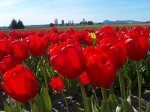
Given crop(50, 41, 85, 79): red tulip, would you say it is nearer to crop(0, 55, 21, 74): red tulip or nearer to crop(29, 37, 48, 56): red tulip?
crop(0, 55, 21, 74): red tulip

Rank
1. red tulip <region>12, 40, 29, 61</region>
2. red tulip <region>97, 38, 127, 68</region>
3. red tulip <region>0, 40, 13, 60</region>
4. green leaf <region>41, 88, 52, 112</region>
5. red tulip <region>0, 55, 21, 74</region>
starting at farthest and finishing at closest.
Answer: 1. green leaf <region>41, 88, 52, 112</region>
2. red tulip <region>12, 40, 29, 61</region>
3. red tulip <region>0, 40, 13, 60</region>
4. red tulip <region>0, 55, 21, 74</region>
5. red tulip <region>97, 38, 127, 68</region>

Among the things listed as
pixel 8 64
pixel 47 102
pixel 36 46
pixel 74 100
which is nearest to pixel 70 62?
pixel 8 64

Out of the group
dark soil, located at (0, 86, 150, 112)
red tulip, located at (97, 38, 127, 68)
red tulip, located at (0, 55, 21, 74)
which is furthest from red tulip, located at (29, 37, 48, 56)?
red tulip, located at (97, 38, 127, 68)

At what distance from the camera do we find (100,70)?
2.06 metres

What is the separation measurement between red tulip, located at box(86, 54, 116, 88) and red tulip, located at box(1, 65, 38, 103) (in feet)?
1.18

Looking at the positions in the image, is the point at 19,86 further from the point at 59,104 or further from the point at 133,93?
the point at 133,93

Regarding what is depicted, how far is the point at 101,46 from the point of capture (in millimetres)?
2346

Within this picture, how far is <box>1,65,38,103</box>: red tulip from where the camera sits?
2115 millimetres

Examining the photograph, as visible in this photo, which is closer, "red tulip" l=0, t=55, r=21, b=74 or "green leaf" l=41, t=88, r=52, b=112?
"red tulip" l=0, t=55, r=21, b=74

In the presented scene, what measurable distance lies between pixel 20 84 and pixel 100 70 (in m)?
0.48

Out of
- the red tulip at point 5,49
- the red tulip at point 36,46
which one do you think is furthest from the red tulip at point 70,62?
the red tulip at point 36,46

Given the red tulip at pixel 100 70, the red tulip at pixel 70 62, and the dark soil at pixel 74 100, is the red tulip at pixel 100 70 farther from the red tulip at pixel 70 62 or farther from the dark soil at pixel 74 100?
the dark soil at pixel 74 100

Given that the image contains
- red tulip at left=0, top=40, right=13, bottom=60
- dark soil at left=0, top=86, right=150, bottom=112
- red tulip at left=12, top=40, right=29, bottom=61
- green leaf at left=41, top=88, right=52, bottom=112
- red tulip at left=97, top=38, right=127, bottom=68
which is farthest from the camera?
dark soil at left=0, top=86, right=150, bottom=112

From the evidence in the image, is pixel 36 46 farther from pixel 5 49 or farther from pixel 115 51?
pixel 115 51
